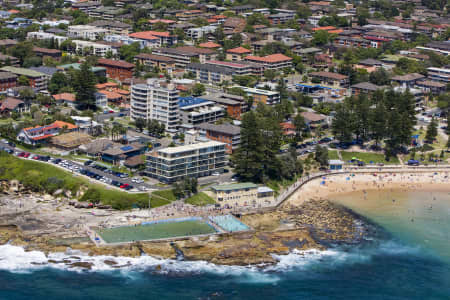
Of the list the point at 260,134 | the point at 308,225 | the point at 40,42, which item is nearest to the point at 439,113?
the point at 260,134

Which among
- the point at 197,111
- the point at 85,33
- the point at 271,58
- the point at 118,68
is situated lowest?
the point at 197,111

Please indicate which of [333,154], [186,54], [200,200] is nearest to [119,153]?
[200,200]

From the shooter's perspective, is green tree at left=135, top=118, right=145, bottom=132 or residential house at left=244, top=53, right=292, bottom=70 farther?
residential house at left=244, top=53, right=292, bottom=70

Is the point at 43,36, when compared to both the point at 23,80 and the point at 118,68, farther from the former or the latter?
the point at 23,80

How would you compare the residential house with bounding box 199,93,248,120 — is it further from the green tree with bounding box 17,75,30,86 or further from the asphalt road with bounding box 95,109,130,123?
the green tree with bounding box 17,75,30,86

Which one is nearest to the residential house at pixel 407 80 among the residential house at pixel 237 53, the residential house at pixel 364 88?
the residential house at pixel 364 88

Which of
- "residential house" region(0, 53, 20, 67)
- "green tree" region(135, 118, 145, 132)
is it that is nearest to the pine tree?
"green tree" region(135, 118, 145, 132)

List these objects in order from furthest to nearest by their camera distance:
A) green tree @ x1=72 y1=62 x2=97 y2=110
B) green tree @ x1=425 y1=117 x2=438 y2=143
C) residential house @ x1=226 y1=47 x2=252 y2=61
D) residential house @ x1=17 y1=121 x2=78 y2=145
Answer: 1. residential house @ x1=226 y1=47 x2=252 y2=61
2. green tree @ x1=72 y1=62 x2=97 y2=110
3. green tree @ x1=425 y1=117 x2=438 y2=143
4. residential house @ x1=17 y1=121 x2=78 y2=145
